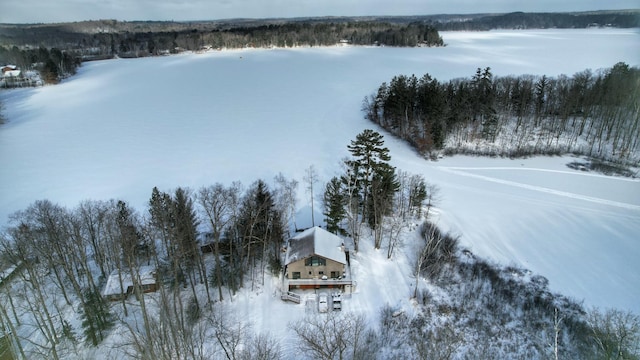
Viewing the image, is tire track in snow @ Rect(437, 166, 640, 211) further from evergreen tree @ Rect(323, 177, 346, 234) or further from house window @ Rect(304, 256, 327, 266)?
house window @ Rect(304, 256, 327, 266)

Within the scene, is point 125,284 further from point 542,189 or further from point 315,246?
point 542,189

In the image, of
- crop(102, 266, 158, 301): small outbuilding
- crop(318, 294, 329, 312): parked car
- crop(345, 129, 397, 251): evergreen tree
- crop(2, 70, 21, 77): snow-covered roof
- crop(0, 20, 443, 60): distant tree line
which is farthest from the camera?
crop(0, 20, 443, 60): distant tree line

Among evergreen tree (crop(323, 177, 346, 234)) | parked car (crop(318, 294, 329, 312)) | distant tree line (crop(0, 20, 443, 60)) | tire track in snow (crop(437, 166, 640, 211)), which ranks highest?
distant tree line (crop(0, 20, 443, 60))

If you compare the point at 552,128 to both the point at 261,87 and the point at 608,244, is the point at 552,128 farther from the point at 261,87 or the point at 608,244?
the point at 261,87

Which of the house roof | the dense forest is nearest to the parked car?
the dense forest

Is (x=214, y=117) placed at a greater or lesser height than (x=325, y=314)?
greater

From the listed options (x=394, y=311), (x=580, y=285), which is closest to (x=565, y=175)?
(x=580, y=285)

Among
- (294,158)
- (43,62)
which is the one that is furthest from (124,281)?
(43,62)
